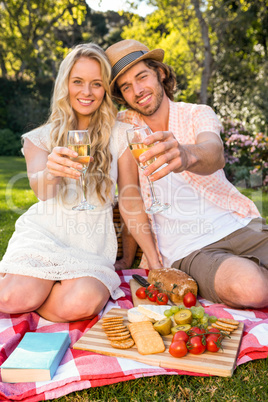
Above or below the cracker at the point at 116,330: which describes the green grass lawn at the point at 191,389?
below

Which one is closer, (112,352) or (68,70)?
(112,352)

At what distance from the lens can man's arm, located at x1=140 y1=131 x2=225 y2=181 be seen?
Answer: 2.24 metres

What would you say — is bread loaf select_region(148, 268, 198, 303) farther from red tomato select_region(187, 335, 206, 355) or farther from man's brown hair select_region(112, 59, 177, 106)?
man's brown hair select_region(112, 59, 177, 106)

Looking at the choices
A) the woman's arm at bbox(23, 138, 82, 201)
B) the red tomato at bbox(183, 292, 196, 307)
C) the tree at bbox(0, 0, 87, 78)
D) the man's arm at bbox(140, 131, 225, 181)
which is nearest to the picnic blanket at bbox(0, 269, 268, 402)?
the red tomato at bbox(183, 292, 196, 307)

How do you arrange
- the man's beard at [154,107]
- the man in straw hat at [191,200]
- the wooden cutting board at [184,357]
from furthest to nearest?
1. the man's beard at [154,107]
2. the man in straw hat at [191,200]
3. the wooden cutting board at [184,357]

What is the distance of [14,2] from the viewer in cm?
2047

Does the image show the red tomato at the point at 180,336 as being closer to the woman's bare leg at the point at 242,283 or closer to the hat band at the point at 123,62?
the woman's bare leg at the point at 242,283

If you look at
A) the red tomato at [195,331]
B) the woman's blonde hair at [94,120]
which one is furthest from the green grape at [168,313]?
the woman's blonde hair at [94,120]

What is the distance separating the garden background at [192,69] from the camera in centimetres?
968

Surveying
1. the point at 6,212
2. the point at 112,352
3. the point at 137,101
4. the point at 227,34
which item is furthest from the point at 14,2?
the point at 112,352

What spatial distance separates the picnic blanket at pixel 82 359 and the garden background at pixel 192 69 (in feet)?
8.26

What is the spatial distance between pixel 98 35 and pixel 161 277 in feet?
104

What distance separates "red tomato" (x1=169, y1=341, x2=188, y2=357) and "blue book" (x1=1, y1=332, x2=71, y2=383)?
2.16 ft

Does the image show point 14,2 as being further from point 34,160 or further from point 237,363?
point 237,363
